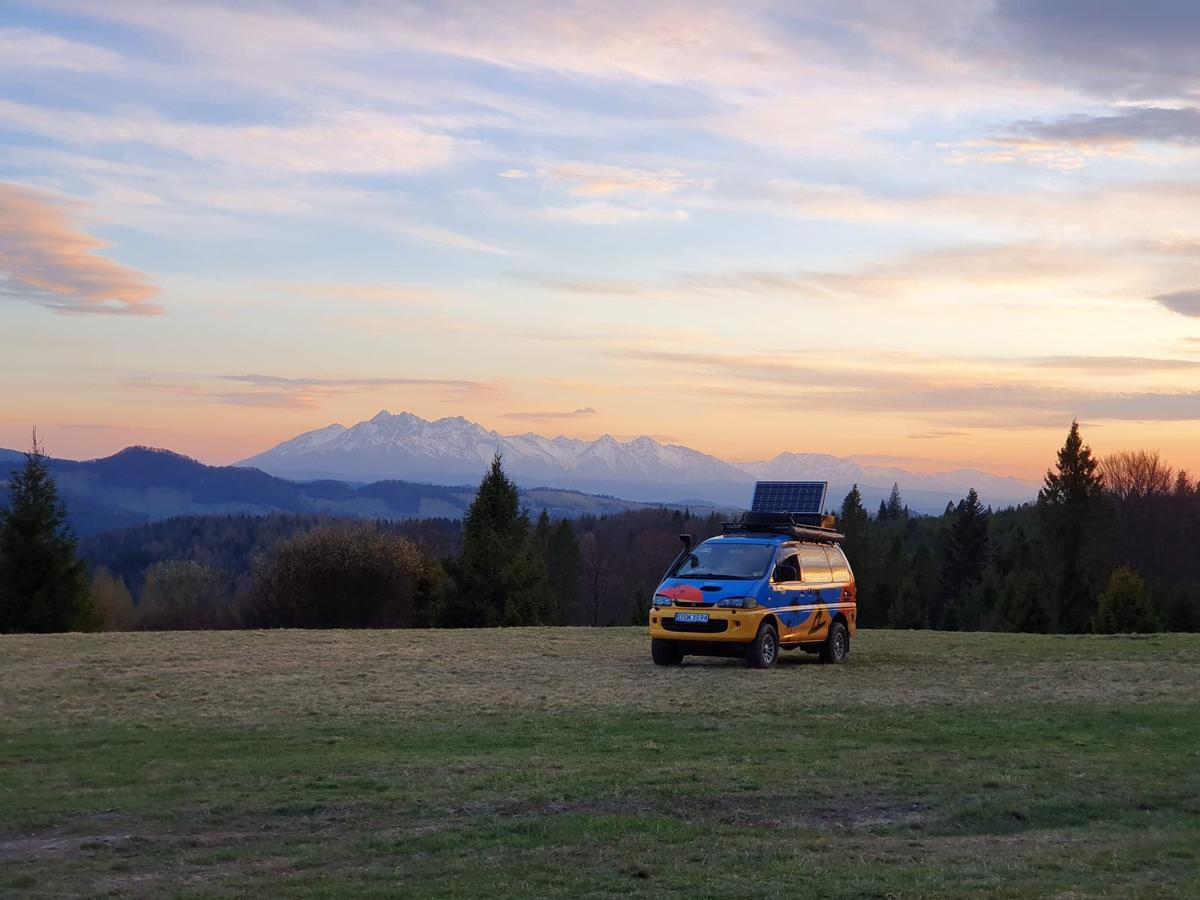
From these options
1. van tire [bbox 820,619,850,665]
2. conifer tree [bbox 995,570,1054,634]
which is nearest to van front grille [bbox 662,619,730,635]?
van tire [bbox 820,619,850,665]

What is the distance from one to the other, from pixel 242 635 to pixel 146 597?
81426 millimetres

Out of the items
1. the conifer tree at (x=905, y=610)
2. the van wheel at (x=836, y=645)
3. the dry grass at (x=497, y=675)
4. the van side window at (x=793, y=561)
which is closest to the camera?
the dry grass at (x=497, y=675)

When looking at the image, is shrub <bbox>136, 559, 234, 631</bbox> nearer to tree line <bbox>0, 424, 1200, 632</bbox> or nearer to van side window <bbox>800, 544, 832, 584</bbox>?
tree line <bbox>0, 424, 1200, 632</bbox>

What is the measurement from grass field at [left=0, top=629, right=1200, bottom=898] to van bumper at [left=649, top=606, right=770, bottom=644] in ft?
1.75

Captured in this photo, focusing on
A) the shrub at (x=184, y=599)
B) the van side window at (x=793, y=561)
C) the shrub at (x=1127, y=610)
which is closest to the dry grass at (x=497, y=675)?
the van side window at (x=793, y=561)

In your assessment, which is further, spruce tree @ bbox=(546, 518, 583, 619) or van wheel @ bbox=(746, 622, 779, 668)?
spruce tree @ bbox=(546, 518, 583, 619)

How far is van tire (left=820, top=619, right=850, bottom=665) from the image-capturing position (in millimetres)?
21203

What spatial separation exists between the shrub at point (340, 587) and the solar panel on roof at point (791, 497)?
39.9 meters

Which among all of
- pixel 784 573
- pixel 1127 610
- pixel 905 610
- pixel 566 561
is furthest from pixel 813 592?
pixel 566 561

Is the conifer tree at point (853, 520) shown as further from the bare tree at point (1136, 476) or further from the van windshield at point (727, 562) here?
the van windshield at point (727, 562)

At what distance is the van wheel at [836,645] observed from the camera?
835 inches

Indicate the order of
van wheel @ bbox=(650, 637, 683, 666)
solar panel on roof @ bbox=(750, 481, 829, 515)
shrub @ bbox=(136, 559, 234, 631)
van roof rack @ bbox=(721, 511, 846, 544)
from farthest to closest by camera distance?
shrub @ bbox=(136, 559, 234, 631) < solar panel on roof @ bbox=(750, 481, 829, 515) < van roof rack @ bbox=(721, 511, 846, 544) < van wheel @ bbox=(650, 637, 683, 666)

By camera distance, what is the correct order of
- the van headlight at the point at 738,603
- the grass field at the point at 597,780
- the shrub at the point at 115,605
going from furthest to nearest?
the shrub at the point at 115,605 → the van headlight at the point at 738,603 → the grass field at the point at 597,780

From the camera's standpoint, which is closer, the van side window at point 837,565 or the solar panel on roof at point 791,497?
the van side window at point 837,565
